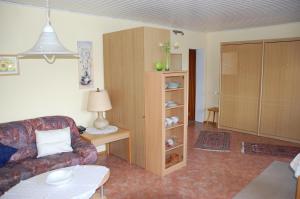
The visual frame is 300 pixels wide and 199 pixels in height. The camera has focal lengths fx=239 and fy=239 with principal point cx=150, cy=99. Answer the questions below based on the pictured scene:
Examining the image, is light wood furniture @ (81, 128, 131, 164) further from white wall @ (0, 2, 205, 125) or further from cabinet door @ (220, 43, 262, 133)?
cabinet door @ (220, 43, 262, 133)

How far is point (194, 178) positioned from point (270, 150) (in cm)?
197

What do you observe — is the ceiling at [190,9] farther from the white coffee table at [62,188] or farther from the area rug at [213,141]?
the area rug at [213,141]

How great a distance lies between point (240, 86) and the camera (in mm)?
5648

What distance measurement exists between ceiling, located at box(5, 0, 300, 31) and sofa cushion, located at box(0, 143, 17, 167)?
1951mm

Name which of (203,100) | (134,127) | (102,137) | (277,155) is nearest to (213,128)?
(203,100)

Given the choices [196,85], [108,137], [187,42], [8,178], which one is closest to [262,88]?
[196,85]

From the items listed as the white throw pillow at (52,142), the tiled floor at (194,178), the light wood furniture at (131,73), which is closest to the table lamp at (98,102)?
the light wood furniture at (131,73)

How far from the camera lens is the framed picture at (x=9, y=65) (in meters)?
3.28

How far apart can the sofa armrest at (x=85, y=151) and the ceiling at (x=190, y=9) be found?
6.55ft

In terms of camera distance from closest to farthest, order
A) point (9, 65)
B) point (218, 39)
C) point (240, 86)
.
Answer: point (9, 65) < point (240, 86) < point (218, 39)

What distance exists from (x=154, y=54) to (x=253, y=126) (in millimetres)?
3289

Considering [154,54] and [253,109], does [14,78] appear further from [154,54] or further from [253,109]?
[253,109]

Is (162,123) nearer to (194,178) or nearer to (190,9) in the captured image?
(194,178)

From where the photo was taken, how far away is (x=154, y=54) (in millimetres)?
3623
